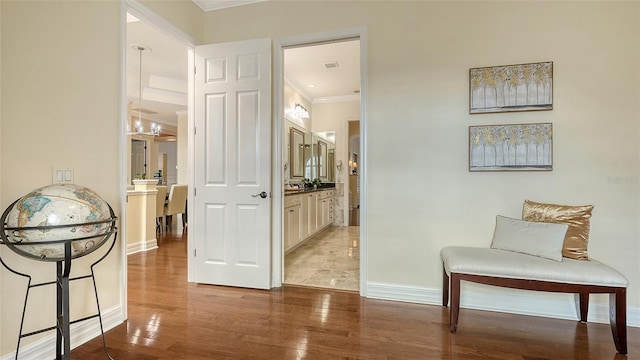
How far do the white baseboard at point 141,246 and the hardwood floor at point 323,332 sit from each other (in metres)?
1.65

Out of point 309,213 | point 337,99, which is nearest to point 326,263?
point 309,213

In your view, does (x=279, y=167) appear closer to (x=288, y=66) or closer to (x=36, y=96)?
(x=36, y=96)

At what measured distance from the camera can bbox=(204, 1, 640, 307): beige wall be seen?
2246 millimetres

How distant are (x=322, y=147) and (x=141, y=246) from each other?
401cm

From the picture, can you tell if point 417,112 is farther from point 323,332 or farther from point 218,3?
point 218,3

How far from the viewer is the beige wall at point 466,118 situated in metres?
2.25

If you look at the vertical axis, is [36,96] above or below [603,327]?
above

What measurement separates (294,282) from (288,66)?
11.0 feet

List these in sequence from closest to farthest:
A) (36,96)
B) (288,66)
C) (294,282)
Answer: (36,96)
(294,282)
(288,66)

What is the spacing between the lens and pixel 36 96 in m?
1.73

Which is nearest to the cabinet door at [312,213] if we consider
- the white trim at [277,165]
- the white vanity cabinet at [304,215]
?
the white vanity cabinet at [304,215]

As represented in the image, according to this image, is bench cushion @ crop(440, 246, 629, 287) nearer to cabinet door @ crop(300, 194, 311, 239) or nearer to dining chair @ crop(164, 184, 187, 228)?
cabinet door @ crop(300, 194, 311, 239)

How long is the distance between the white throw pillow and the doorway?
4.49 feet

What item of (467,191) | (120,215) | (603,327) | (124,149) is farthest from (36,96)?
(603,327)
